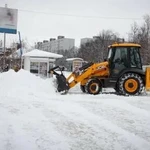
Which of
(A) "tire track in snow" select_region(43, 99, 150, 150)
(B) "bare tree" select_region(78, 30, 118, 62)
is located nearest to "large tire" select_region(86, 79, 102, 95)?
(A) "tire track in snow" select_region(43, 99, 150, 150)

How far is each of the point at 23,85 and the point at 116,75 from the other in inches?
191

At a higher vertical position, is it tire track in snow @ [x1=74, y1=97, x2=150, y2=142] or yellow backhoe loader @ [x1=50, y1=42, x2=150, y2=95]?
yellow backhoe loader @ [x1=50, y1=42, x2=150, y2=95]

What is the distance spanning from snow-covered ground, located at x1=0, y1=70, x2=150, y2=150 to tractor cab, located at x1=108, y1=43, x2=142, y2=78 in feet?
9.78

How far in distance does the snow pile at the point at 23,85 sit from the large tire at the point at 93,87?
5.86 feet

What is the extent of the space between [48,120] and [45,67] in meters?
27.8

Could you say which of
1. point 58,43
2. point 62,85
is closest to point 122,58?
point 62,85

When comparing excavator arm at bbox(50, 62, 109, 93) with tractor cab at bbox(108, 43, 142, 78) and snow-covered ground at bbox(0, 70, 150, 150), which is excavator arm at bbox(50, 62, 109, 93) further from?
snow-covered ground at bbox(0, 70, 150, 150)

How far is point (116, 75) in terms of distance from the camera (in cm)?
1680

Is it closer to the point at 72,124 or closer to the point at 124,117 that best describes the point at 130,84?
the point at 124,117

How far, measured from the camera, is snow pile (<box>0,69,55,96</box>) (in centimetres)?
1576

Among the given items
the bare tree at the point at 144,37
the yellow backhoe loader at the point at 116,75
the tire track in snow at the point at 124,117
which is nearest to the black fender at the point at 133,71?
the yellow backhoe loader at the point at 116,75

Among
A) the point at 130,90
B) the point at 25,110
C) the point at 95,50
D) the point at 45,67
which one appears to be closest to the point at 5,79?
the point at 130,90

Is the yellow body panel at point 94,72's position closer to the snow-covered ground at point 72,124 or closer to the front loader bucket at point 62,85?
the front loader bucket at point 62,85

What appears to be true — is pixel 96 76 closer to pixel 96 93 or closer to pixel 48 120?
pixel 96 93
